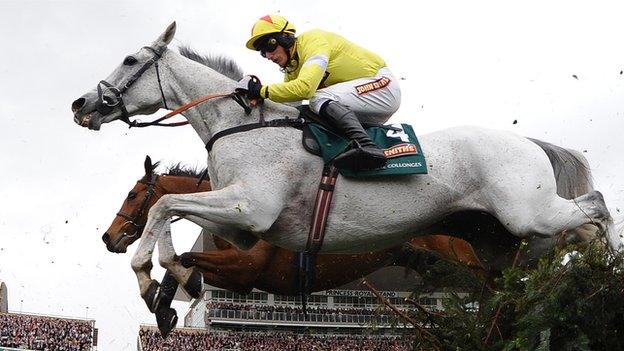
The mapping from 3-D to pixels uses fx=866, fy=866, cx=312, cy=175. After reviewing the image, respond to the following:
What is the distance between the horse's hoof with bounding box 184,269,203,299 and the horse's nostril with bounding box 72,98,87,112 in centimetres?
162

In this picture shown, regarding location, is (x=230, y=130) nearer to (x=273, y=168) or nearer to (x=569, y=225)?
(x=273, y=168)

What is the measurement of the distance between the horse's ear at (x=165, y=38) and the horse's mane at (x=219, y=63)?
32 cm

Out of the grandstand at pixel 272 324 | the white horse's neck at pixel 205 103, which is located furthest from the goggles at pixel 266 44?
the grandstand at pixel 272 324

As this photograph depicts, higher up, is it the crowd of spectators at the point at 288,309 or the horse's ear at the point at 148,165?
the horse's ear at the point at 148,165

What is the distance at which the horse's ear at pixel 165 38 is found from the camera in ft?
22.9

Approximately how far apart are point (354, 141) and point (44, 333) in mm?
26014

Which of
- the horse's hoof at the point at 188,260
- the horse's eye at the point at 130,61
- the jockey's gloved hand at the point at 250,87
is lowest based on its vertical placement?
the horse's hoof at the point at 188,260

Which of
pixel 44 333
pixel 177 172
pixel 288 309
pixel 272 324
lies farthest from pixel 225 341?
pixel 177 172

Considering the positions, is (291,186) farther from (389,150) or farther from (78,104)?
(78,104)

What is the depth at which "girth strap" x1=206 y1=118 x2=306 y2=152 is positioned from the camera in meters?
6.50

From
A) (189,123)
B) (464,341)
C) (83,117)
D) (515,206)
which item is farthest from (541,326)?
(83,117)

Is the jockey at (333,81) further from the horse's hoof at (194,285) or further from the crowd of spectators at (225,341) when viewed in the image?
the crowd of spectators at (225,341)

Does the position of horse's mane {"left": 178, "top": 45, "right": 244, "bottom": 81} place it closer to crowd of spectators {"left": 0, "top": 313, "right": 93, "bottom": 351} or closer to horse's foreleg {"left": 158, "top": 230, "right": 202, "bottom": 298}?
horse's foreleg {"left": 158, "top": 230, "right": 202, "bottom": 298}

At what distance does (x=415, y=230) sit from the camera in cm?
679
